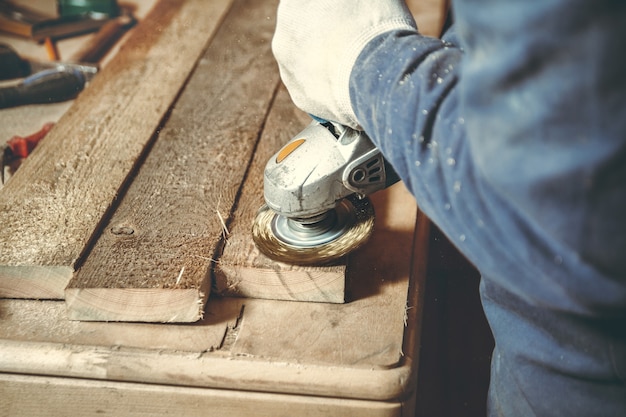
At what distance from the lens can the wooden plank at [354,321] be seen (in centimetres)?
96

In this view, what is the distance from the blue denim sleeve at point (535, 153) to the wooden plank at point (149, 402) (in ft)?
1.04

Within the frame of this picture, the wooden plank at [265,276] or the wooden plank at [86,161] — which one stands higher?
the wooden plank at [86,161]

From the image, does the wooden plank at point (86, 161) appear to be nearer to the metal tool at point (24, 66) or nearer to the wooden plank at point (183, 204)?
the wooden plank at point (183, 204)

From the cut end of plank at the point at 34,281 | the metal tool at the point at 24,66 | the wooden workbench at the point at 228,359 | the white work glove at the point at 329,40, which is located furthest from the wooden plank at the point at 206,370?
the metal tool at the point at 24,66

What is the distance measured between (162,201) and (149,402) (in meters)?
0.39

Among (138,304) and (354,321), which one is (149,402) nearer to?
(138,304)

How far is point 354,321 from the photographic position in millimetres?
1012

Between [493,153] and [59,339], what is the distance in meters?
0.79

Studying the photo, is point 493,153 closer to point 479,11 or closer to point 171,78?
point 479,11

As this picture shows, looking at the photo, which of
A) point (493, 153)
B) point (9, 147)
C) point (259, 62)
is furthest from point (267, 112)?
point (493, 153)

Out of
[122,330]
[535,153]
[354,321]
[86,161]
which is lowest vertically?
[354,321]

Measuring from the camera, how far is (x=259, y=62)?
68.0 inches

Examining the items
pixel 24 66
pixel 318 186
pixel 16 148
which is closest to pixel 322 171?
pixel 318 186

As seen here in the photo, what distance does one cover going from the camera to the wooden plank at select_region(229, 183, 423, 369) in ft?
3.16
